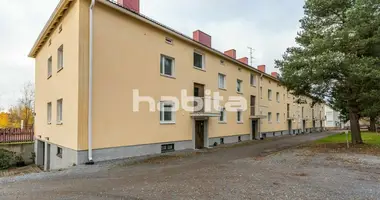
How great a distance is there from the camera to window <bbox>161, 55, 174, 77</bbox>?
570 inches

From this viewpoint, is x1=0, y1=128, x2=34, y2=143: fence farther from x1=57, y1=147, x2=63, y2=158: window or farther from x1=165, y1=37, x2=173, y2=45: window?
x1=165, y1=37, x2=173, y2=45: window

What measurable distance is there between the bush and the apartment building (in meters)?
1.67

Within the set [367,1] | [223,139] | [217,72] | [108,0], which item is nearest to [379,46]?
[367,1]

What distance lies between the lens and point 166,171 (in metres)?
8.65

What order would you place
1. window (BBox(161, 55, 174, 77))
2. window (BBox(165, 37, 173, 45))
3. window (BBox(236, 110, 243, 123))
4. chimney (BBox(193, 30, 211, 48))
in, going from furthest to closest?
window (BBox(236, 110, 243, 123)), chimney (BBox(193, 30, 211, 48)), window (BBox(165, 37, 173, 45)), window (BBox(161, 55, 174, 77))

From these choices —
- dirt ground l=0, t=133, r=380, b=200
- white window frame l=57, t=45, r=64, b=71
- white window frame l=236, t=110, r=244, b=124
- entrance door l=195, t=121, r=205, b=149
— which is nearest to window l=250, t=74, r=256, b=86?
white window frame l=236, t=110, r=244, b=124

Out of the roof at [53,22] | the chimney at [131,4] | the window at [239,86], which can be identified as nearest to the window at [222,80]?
the window at [239,86]

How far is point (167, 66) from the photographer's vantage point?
49.0ft

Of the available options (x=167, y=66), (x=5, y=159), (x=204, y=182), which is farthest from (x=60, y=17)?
(x=204, y=182)

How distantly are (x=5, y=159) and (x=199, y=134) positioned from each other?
45.1 ft

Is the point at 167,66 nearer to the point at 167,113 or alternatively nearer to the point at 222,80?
the point at 167,113

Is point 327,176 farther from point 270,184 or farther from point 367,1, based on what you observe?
point 367,1

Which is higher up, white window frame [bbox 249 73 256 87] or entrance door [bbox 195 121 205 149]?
white window frame [bbox 249 73 256 87]

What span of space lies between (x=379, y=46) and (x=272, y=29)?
8.21 meters
